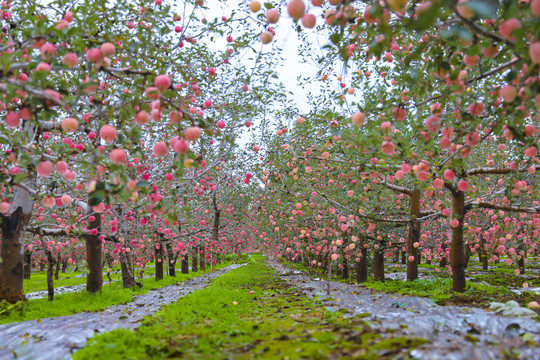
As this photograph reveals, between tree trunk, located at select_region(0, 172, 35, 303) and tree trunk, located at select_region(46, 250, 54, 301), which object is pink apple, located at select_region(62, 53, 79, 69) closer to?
tree trunk, located at select_region(0, 172, 35, 303)

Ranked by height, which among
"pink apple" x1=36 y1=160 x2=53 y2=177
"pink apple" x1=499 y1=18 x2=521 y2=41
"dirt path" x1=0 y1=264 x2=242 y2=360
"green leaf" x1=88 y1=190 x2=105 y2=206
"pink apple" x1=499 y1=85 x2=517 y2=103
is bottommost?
"dirt path" x1=0 y1=264 x2=242 y2=360

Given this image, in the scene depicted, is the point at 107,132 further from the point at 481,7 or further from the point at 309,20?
the point at 481,7

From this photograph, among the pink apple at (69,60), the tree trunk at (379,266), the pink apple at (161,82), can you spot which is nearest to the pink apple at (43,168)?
the pink apple at (69,60)

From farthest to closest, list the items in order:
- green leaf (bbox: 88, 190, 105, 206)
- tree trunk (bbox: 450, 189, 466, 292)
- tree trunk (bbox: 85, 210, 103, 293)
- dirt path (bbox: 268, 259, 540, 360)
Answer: tree trunk (bbox: 85, 210, 103, 293), tree trunk (bbox: 450, 189, 466, 292), green leaf (bbox: 88, 190, 105, 206), dirt path (bbox: 268, 259, 540, 360)

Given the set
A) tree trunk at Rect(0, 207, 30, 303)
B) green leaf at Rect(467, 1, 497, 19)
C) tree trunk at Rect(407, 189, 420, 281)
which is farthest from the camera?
tree trunk at Rect(407, 189, 420, 281)

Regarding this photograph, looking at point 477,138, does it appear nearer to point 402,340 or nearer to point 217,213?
point 402,340

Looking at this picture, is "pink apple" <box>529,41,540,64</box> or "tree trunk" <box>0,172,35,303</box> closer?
"pink apple" <box>529,41,540,64</box>

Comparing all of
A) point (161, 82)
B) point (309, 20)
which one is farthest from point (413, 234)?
point (161, 82)

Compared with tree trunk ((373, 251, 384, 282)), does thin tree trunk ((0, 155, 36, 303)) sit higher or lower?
higher

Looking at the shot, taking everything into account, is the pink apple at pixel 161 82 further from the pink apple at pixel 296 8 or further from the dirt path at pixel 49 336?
the dirt path at pixel 49 336

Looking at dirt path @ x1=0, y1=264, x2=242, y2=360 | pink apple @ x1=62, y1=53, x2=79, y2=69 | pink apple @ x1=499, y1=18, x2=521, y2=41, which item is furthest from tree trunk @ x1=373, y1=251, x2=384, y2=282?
pink apple @ x1=62, y1=53, x2=79, y2=69

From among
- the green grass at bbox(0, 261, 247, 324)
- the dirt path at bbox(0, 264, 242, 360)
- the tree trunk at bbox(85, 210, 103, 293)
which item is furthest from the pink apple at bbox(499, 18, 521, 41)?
the tree trunk at bbox(85, 210, 103, 293)

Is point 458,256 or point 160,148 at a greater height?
point 160,148

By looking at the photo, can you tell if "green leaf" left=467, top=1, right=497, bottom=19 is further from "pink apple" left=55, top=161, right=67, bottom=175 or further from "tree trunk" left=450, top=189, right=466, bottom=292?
"tree trunk" left=450, top=189, right=466, bottom=292
